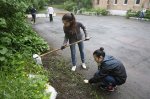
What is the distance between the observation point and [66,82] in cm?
573

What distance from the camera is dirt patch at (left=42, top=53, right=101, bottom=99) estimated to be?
5.14 meters

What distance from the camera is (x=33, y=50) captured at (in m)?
7.25

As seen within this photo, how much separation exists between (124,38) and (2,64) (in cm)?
801

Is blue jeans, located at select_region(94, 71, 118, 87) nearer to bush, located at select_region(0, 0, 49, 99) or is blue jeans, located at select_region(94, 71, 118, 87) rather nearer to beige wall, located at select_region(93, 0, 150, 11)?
bush, located at select_region(0, 0, 49, 99)

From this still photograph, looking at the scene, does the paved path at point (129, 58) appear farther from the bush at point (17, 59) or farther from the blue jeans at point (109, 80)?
the bush at point (17, 59)

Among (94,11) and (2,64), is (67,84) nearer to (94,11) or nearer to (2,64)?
(2,64)

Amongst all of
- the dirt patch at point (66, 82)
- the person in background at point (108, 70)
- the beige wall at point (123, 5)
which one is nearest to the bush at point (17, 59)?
the dirt patch at point (66, 82)

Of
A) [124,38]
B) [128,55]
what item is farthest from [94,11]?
[128,55]

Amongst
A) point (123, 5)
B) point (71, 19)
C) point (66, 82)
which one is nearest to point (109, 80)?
point (66, 82)

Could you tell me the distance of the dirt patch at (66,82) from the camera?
5137mm

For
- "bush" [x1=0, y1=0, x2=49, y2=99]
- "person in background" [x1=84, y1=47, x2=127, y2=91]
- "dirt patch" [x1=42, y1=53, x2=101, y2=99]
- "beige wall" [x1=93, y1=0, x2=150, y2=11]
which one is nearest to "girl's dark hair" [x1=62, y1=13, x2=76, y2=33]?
"person in background" [x1=84, y1=47, x2=127, y2=91]

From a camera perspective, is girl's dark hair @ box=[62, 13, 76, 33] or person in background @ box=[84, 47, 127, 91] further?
girl's dark hair @ box=[62, 13, 76, 33]

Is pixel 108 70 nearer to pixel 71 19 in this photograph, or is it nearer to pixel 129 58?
pixel 71 19

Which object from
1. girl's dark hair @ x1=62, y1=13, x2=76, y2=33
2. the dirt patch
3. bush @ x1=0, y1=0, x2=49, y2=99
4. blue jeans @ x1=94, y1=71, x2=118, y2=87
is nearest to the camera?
bush @ x1=0, y1=0, x2=49, y2=99
